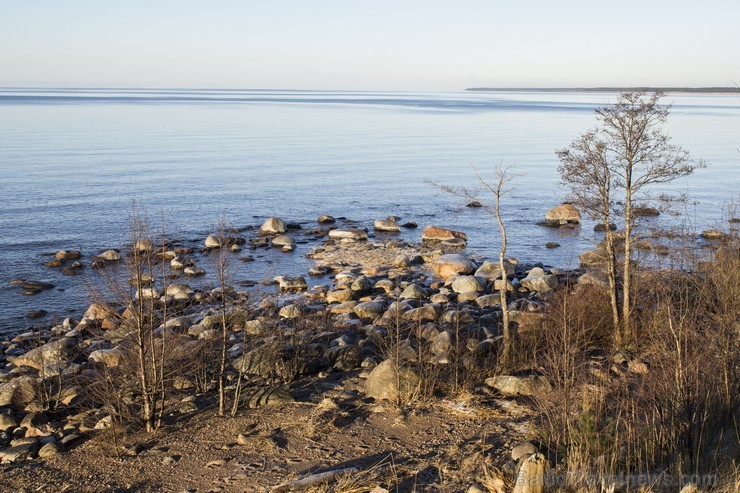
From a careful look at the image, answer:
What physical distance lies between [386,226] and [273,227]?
5.57 meters

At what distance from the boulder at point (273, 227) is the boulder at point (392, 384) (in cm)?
2045

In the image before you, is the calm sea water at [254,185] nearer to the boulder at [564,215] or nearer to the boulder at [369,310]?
the boulder at [564,215]

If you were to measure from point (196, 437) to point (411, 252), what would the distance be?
64.1 ft

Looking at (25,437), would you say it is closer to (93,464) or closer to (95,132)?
(93,464)

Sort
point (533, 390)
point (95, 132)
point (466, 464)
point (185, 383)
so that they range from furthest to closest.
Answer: point (95, 132), point (185, 383), point (533, 390), point (466, 464)

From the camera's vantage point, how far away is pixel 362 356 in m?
16.5

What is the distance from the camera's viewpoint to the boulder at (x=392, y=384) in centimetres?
1312

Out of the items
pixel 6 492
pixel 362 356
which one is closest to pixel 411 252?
pixel 362 356

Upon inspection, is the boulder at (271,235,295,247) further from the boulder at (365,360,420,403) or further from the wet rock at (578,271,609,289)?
the boulder at (365,360,420,403)

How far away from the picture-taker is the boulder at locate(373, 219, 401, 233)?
34.6m

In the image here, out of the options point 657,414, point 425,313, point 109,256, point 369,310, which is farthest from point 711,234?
point 109,256

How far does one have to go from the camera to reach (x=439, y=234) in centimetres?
3275

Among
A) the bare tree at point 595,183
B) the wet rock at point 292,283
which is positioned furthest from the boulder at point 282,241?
the bare tree at point 595,183

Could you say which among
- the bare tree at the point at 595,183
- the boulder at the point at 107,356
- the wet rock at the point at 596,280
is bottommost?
the boulder at the point at 107,356
